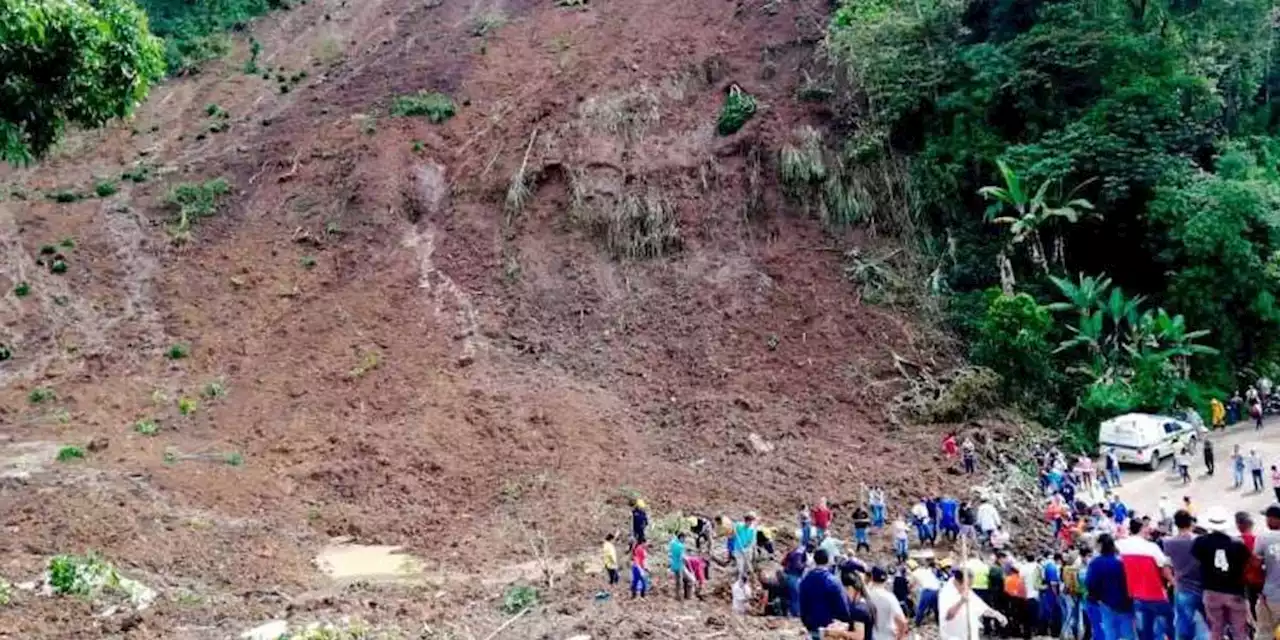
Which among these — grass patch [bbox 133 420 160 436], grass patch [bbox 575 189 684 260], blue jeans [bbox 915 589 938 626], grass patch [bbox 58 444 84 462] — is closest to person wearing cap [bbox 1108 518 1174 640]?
blue jeans [bbox 915 589 938 626]

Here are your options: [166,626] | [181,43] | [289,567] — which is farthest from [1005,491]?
[181,43]

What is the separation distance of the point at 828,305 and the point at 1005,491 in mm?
7136

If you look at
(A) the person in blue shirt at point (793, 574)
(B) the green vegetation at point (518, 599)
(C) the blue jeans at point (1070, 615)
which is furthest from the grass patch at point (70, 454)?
(C) the blue jeans at point (1070, 615)

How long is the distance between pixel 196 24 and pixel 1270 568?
4037 cm

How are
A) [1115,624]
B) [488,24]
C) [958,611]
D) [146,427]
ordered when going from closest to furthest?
1. [958,611]
2. [1115,624]
3. [146,427]
4. [488,24]

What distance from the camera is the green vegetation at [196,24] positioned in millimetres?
37406

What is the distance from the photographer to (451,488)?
19.1m

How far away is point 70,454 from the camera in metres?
19.1

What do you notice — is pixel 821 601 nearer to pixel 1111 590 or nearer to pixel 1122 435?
pixel 1111 590

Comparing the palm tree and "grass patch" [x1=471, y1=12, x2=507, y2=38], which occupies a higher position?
"grass patch" [x1=471, y1=12, x2=507, y2=38]

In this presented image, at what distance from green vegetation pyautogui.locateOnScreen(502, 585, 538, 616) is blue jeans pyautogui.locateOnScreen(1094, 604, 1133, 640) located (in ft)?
21.8

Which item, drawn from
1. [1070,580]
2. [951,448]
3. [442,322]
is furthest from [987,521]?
[442,322]

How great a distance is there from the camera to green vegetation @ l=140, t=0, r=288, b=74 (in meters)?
37.4

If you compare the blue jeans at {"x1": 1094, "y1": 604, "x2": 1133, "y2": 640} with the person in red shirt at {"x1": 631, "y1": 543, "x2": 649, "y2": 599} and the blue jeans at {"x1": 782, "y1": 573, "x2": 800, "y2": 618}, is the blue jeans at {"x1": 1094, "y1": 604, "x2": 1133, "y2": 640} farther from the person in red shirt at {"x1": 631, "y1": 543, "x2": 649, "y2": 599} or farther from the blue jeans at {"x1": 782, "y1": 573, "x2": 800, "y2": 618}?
the person in red shirt at {"x1": 631, "y1": 543, "x2": 649, "y2": 599}
